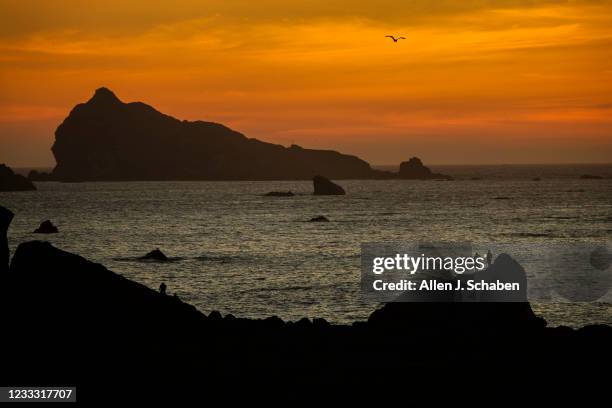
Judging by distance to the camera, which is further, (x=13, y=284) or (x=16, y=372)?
(x=13, y=284)

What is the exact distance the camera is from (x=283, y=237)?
10838 centimetres

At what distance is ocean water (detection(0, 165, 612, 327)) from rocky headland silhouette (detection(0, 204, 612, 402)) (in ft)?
56.5

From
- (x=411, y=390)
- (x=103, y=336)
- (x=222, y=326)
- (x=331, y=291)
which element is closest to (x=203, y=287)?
(x=331, y=291)

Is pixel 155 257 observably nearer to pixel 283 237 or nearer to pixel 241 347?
pixel 283 237

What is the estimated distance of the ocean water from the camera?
56281mm

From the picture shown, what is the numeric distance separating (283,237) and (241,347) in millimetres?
78427

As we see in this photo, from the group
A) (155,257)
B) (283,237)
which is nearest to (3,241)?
(155,257)

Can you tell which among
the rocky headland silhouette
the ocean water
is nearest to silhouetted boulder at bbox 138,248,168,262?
the ocean water

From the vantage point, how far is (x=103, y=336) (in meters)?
28.6

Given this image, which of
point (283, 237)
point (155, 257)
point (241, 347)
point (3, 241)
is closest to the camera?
point (3, 241)

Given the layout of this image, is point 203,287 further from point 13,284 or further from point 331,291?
point 13,284

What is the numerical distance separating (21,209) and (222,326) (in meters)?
156

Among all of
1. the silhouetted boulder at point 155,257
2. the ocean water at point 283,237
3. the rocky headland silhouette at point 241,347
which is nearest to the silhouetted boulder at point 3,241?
the rocky headland silhouette at point 241,347

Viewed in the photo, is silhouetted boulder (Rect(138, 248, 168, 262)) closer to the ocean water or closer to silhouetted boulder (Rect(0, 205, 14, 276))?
the ocean water
